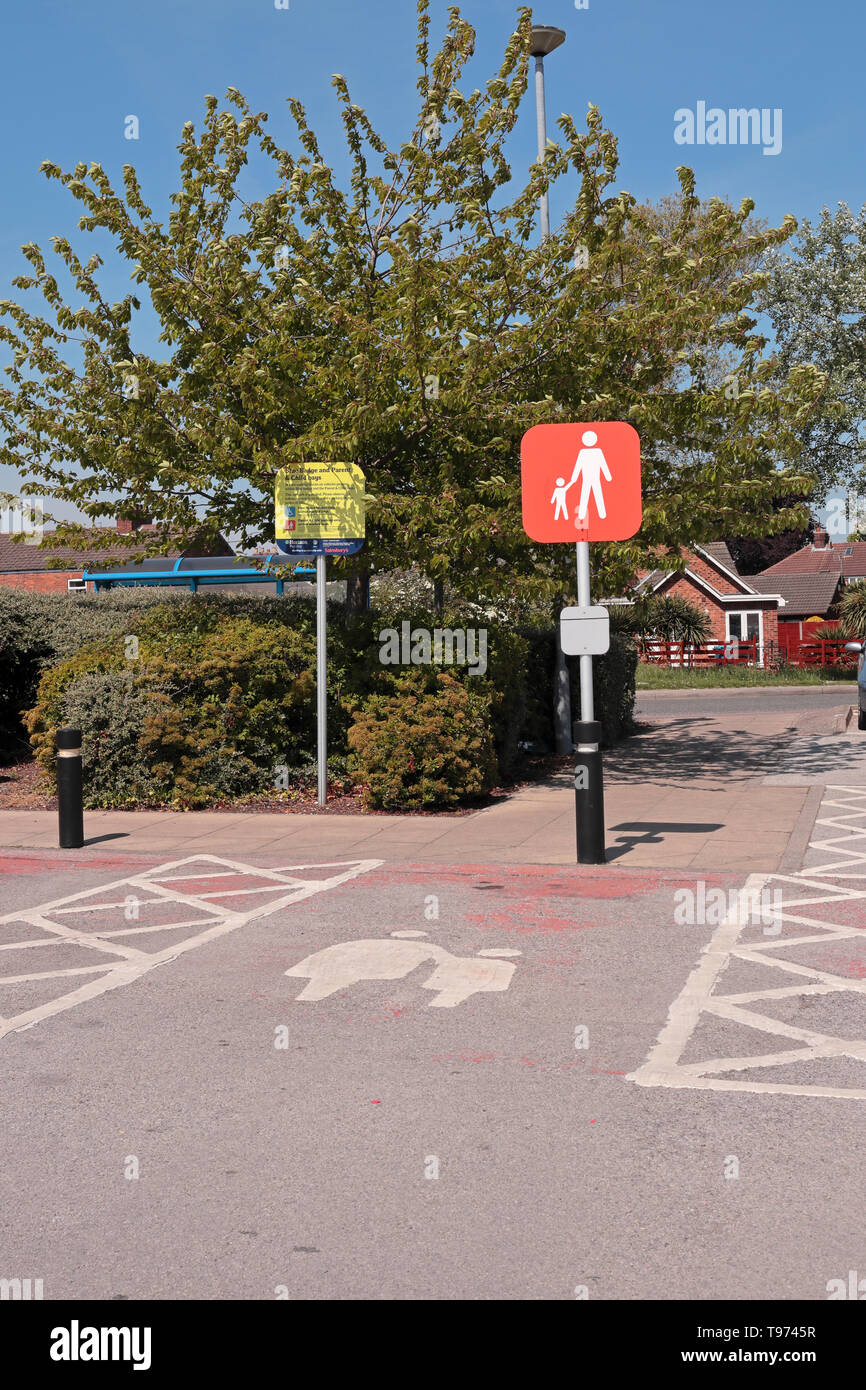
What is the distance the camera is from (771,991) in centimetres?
592

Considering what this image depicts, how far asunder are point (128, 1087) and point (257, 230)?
11032mm

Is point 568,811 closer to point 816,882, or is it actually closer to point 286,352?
Result: point 816,882

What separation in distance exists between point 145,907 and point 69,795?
8.42 feet

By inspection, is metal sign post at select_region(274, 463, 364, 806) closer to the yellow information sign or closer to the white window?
the yellow information sign

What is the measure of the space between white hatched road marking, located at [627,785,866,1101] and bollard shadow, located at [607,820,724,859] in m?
1.35

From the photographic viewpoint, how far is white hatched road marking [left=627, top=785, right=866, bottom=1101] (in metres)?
→ 4.79

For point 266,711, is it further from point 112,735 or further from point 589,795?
point 589,795

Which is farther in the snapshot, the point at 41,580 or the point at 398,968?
the point at 41,580

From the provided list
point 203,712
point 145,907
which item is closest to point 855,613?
point 203,712

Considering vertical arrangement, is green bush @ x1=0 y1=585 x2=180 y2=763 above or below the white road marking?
above

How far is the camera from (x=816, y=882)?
8.48m

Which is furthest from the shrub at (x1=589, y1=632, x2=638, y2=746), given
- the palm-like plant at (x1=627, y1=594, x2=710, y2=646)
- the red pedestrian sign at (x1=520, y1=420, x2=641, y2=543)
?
the palm-like plant at (x1=627, y1=594, x2=710, y2=646)
